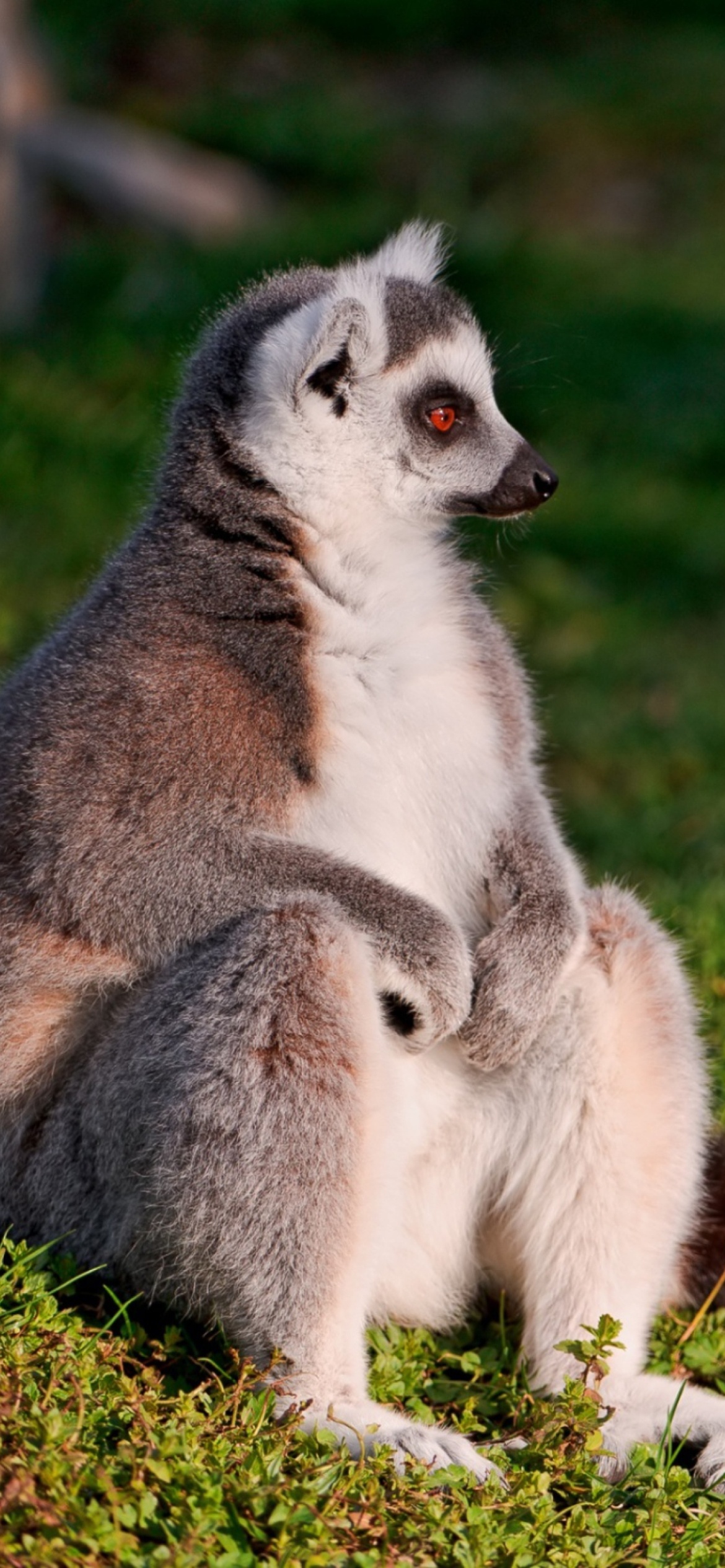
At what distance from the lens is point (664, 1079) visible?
3453 mm

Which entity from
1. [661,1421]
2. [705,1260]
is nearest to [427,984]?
[661,1421]

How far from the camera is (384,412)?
11.9ft

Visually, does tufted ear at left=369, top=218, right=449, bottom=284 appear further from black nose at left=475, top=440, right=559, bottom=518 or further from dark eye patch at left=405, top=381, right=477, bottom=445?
black nose at left=475, top=440, right=559, bottom=518

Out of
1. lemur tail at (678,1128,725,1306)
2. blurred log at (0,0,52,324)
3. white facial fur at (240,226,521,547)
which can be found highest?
blurred log at (0,0,52,324)

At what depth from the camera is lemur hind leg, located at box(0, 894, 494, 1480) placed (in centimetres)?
295

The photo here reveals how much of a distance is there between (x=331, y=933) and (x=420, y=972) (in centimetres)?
27

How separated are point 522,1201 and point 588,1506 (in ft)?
2.15

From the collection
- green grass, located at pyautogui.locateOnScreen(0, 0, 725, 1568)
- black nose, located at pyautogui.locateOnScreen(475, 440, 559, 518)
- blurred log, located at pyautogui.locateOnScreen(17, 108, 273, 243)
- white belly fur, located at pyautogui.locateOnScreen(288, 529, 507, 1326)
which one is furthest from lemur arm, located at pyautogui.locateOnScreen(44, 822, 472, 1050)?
blurred log, located at pyautogui.locateOnScreen(17, 108, 273, 243)

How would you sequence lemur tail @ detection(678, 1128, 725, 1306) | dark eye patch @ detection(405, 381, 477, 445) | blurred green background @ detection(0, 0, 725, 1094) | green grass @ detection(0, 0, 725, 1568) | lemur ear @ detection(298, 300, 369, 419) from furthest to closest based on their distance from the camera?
blurred green background @ detection(0, 0, 725, 1094) < lemur tail @ detection(678, 1128, 725, 1306) < dark eye patch @ detection(405, 381, 477, 445) < lemur ear @ detection(298, 300, 369, 419) < green grass @ detection(0, 0, 725, 1568)

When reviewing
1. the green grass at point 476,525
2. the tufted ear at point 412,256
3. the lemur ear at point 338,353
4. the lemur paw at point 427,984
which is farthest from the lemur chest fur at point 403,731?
the green grass at point 476,525

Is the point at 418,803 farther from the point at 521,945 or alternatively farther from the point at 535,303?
the point at 535,303

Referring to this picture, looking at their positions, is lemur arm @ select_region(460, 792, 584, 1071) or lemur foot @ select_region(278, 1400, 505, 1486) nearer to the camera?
lemur foot @ select_region(278, 1400, 505, 1486)

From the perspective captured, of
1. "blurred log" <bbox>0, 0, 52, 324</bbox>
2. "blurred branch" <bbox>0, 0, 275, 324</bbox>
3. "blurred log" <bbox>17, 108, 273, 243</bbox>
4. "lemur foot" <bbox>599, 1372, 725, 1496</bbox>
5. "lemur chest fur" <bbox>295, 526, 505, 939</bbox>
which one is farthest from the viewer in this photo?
"blurred log" <bbox>17, 108, 273, 243</bbox>

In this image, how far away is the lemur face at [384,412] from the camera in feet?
11.5
